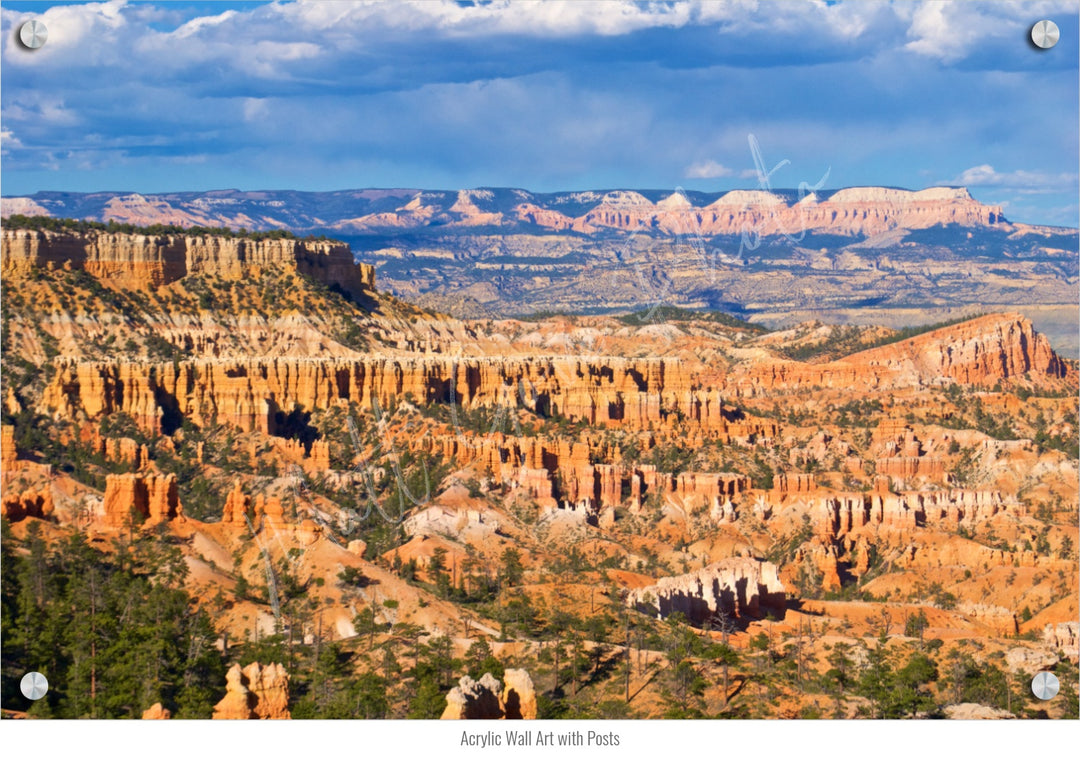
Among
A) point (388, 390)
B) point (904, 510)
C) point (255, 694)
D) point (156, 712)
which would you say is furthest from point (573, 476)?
point (156, 712)

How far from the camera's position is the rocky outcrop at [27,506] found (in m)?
81.8

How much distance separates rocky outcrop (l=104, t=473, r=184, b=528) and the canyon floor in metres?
0.18

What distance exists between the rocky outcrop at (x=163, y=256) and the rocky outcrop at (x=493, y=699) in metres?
102

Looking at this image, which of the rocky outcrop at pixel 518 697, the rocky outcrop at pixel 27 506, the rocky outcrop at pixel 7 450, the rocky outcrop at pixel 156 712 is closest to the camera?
the rocky outcrop at pixel 156 712

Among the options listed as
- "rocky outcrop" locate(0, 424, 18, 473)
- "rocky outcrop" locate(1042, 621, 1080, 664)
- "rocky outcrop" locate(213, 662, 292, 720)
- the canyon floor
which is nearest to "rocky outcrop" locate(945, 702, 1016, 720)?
the canyon floor

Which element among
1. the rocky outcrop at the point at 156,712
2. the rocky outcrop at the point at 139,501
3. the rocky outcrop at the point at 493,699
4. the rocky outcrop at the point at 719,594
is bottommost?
the rocky outcrop at the point at 719,594

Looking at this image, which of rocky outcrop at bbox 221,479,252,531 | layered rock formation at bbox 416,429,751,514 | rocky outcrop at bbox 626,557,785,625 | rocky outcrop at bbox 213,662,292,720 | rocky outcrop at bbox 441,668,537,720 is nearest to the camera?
rocky outcrop at bbox 441,668,537,720

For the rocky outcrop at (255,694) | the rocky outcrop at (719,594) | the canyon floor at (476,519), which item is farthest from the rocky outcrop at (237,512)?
the rocky outcrop at (255,694)

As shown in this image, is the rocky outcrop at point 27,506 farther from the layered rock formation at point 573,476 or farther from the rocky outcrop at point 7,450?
the layered rock formation at point 573,476

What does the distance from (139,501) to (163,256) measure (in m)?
81.5

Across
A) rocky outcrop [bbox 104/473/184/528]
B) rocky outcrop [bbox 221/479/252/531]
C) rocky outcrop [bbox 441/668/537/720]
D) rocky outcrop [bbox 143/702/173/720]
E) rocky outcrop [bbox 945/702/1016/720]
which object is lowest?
rocky outcrop [bbox 945/702/1016/720]

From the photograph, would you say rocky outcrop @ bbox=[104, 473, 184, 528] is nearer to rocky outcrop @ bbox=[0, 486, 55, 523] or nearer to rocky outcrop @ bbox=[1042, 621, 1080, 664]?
rocky outcrop @ bbox=[0, 486, 55, 523]

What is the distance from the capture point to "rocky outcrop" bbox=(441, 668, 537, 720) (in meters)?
57.6

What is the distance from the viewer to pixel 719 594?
296ft
